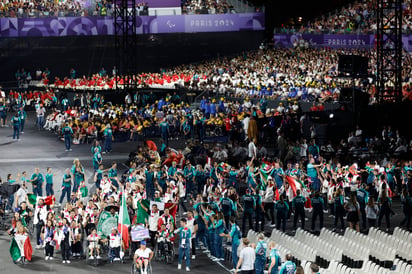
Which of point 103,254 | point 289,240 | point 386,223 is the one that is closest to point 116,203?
point 103,254

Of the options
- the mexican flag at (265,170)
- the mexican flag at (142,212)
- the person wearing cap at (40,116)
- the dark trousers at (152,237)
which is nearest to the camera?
the mexican flag at (142,212)

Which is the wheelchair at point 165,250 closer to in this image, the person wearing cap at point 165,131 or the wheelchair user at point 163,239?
the wheelchair user at point 163,239

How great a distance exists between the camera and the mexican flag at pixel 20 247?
21.7 metres

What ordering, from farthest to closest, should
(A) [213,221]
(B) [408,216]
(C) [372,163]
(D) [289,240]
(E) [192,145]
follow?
(E) [192,145], (C) [372,163], (B) [408,216], (A) [213,221], (D) [289,240]

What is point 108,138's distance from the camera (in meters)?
36.6

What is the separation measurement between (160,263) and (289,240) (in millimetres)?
3483

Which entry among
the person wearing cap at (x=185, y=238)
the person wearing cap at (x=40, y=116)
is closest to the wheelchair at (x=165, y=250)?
the person wearing cap at (x=185, y=238)

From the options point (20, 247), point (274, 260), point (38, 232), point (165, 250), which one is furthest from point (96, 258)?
point (274, 260)

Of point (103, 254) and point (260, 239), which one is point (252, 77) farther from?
point (260, 239)

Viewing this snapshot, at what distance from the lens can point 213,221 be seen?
2159 centimetres

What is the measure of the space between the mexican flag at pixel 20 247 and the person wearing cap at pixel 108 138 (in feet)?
48.2

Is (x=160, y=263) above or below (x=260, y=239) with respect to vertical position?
below

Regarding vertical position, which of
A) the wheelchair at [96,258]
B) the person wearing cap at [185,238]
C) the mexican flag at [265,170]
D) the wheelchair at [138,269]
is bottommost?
the wheelchair at [96,258]

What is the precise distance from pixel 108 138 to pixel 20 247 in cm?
1516
